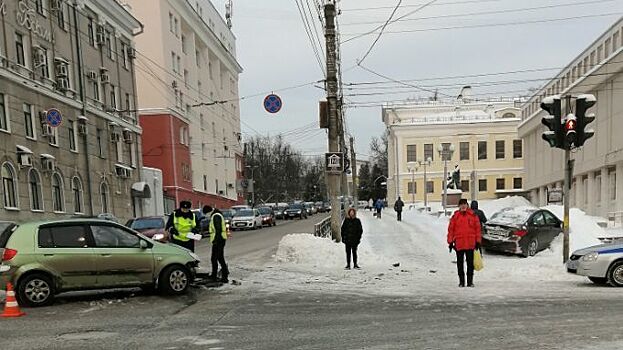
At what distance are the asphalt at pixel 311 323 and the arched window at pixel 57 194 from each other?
18276mm

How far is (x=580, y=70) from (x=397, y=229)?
14.8m

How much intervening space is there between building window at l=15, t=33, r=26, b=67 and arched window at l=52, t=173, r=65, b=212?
5.66m

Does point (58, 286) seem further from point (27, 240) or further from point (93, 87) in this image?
point (93, 87)

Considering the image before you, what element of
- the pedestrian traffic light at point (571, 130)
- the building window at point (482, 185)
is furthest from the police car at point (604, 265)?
the building window at point (482, 185)

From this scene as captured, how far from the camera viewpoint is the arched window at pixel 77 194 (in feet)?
92.7

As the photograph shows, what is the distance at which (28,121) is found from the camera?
24344 mm

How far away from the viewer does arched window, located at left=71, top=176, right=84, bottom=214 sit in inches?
1113

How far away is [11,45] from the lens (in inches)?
910

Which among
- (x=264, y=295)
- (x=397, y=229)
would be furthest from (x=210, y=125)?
(x=264, y=295)

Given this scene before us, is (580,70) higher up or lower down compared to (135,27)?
lower down

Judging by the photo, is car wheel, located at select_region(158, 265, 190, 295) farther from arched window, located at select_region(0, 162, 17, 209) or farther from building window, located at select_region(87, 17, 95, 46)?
building window, located at select_region(87, 17, 95, 46)

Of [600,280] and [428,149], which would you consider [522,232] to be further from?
[428,149]

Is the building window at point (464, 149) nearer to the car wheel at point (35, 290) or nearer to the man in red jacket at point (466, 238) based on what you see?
the man in red jacket at point (466, 238)

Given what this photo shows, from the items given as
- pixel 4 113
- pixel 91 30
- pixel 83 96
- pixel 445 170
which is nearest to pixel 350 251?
pixel 4 113
